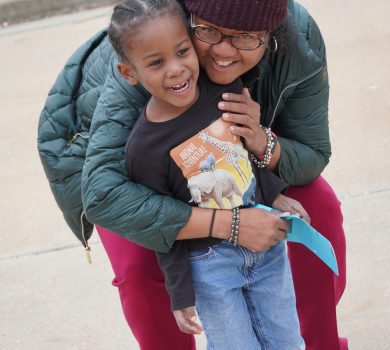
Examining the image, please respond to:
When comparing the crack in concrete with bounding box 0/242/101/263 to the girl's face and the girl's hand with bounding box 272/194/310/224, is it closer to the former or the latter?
the girl's hand with bounding box 272/194/310/224

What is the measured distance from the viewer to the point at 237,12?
1.97 metres

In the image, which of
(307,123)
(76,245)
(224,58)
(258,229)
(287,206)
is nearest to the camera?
(224,58)

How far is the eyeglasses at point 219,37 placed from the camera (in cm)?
203

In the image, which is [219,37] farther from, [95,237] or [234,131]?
[95,237]

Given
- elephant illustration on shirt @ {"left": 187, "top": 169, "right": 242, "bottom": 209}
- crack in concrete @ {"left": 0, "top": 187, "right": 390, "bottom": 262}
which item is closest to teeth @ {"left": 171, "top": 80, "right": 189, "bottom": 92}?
elephant illustration on shirt @ {"left": 187, "top": 169, "right": 242, "bottom": 209}

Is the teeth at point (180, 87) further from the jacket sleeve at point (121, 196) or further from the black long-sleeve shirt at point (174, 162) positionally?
the jacket sleeve at point (121, 196)

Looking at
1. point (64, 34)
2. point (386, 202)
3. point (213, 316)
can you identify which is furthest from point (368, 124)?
point (64, 34)

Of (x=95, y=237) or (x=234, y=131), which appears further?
(x=95, y=237)

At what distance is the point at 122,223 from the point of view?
2170 millimetres

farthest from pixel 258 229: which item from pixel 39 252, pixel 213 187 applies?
pixel 39 252

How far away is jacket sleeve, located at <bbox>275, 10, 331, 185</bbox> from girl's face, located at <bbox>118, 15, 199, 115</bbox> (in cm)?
49

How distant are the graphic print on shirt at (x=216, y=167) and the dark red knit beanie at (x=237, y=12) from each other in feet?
0.96

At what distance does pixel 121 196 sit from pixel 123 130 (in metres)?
0.21

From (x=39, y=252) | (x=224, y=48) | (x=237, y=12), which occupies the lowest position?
(x=39, y=252)
